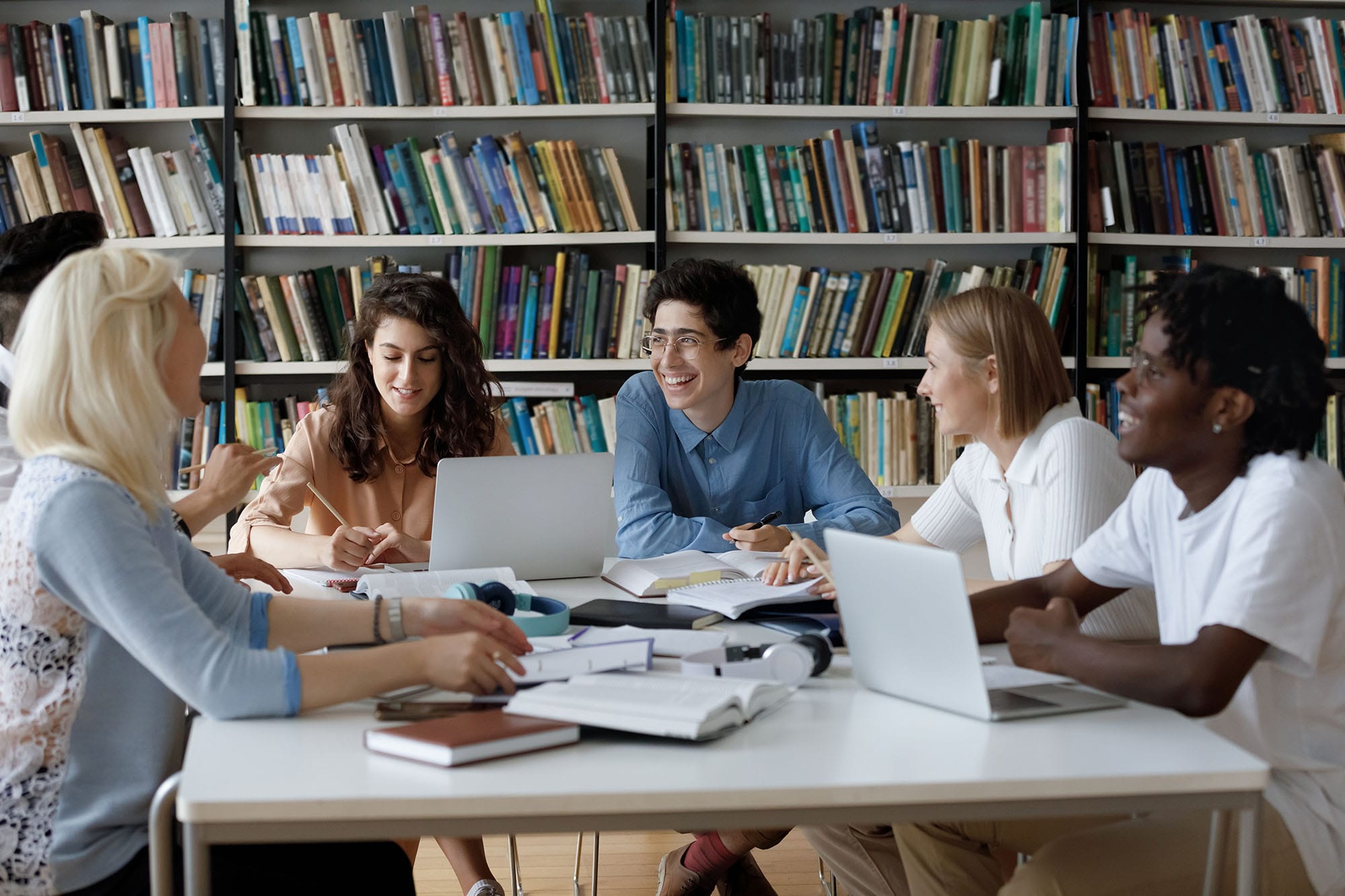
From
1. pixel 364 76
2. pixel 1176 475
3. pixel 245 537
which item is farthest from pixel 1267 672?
pixel 364 76

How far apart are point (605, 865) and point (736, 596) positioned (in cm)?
104

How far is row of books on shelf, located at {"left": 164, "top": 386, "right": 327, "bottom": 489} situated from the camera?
354 centimetres

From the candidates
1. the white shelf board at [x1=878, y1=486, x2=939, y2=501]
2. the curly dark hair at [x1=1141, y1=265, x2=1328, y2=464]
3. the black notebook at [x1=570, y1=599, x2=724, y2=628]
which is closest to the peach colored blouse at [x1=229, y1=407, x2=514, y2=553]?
the black notebook at [x1=570, y1=599, x2=724, y2=628]

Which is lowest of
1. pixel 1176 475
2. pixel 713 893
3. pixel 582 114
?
pixel 713 893

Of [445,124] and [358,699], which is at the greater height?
[445,124]

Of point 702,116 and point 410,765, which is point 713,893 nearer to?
point 410,765

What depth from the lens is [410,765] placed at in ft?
3.66

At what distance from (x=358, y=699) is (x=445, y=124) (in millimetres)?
2682

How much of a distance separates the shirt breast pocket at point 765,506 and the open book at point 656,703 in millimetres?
1334

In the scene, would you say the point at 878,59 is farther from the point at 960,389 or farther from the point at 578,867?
the point at 578,867

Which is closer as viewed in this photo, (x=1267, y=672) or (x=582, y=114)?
(x=1267, y=672)

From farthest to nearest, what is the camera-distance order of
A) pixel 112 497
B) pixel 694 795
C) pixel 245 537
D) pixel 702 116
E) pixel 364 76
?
pixel 702 116 < pixel 364 76 < pixel 245 537 < pixel 112 497 < pixel 694 795

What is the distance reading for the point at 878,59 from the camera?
3539 millimetres

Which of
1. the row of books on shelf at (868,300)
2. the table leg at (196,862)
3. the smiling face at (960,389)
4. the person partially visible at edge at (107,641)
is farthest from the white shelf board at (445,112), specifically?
the table leg at (196,862)
